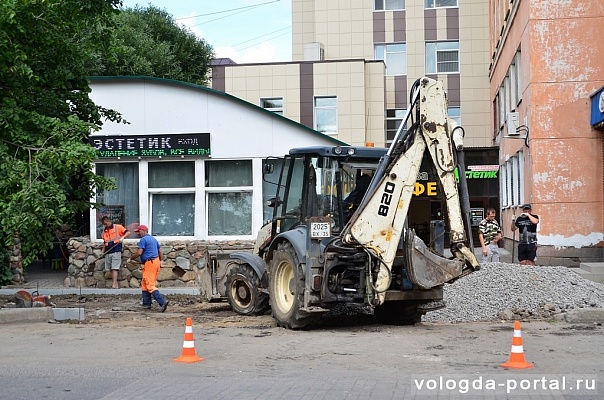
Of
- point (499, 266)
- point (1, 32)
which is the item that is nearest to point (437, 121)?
point (499, 266)

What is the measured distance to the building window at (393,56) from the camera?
4306cm

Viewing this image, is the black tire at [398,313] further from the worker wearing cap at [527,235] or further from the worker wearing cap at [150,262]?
the worker wearing cap at [527,235]

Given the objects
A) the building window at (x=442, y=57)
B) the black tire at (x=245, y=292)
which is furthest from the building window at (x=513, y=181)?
the black tire at (x=245, y=292)

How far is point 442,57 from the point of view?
43031mm

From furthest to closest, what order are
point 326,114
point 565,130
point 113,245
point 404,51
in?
point 404,51
point 326,114
point 565,130
point 113,245

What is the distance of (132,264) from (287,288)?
9695 mm

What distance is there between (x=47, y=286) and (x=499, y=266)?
11.8 m

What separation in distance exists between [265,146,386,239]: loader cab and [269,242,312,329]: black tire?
0.63 m

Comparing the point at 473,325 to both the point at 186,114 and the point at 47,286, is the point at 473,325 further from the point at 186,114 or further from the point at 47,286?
the point at 47,286

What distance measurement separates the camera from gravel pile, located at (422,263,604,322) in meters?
15.1

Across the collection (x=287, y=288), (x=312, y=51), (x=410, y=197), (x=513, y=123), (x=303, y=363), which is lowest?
(x=303, y=363)

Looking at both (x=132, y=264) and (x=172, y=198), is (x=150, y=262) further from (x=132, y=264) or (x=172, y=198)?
(x=172, y=198)

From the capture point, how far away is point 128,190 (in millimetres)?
22781

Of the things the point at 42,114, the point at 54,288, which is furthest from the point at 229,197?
the point at 42,114
